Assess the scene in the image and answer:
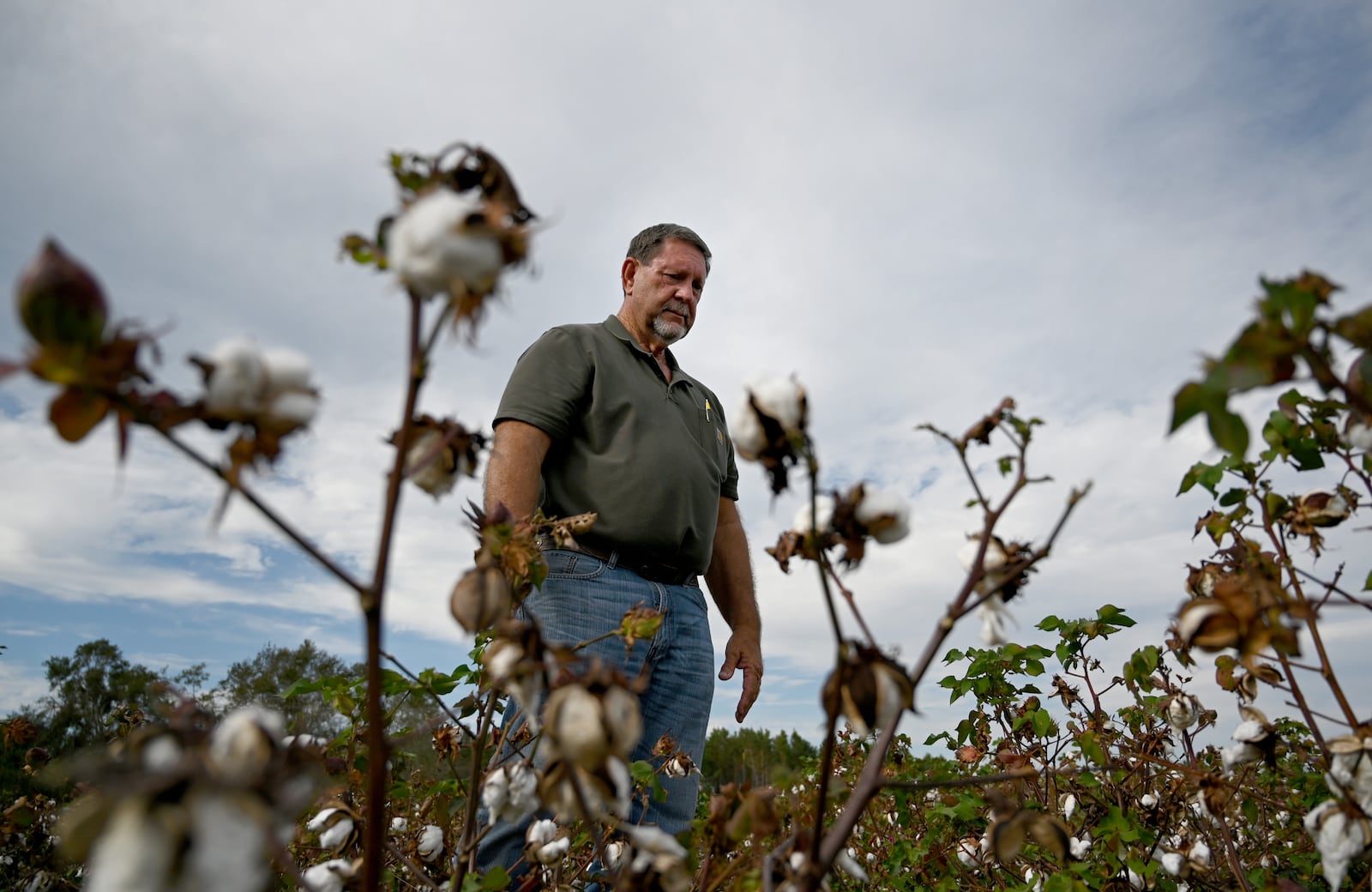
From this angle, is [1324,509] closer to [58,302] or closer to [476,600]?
[476,600]

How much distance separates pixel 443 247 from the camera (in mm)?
776

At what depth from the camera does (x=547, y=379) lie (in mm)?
3318

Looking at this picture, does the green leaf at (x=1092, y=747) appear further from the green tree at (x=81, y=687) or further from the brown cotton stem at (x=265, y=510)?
the green tree at (x=81, y=687)

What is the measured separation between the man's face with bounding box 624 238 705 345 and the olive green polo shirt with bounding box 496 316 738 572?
38 cm

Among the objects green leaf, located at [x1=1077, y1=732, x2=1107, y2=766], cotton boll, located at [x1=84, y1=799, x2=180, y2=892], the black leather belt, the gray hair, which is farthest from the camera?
the gray hair

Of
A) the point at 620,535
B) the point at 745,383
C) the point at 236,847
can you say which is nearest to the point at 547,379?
the point at 620,535

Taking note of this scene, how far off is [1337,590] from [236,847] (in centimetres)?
153

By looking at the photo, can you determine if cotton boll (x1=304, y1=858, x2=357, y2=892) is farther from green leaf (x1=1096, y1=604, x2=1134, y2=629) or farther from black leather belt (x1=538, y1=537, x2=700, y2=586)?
green leaf (x1=1096, y1=604, x2=1134, y2=629)

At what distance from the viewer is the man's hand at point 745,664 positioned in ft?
12.6

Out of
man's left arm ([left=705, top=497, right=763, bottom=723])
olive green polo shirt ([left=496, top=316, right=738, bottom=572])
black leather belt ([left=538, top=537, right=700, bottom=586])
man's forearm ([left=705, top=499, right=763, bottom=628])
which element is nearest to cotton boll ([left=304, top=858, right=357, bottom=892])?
black leather belt ([left=538, top=537, right=700, bottom=586])

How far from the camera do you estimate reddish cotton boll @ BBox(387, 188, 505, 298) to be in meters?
0.78

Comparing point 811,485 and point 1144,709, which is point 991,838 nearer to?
point 811,485

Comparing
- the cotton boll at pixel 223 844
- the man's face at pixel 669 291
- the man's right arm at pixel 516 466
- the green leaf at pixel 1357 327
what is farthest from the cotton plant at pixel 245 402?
the man's face at pixel 669 291

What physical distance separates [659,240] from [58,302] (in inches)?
144
